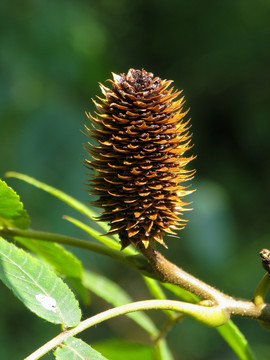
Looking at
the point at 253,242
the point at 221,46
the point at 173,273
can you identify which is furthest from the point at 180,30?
the point at 173,273

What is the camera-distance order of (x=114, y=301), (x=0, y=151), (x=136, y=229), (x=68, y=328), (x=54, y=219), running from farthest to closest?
(x=0, y=151) < (x=54, y=219) < (x=114, y=301) < (x=136, y=229) < (x=68, y=328)

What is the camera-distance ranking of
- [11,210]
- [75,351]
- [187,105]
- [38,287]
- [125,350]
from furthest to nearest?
[187,105]
[125,350]
[11,210]
[38,287]
[75,351]

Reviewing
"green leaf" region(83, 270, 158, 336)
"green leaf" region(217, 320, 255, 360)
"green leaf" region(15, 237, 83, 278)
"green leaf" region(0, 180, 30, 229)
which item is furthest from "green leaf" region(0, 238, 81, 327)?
"green leaf" region(83, 270, 158, 336)

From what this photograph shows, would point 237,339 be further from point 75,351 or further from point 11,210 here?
point 11,210

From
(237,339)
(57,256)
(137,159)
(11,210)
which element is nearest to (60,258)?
(57,256)

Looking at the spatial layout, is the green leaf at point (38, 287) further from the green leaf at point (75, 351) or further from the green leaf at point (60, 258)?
the green leaf at point (60, 258)

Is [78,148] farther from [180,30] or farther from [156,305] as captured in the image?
[180,30]

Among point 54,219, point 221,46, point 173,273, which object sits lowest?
point 173,273

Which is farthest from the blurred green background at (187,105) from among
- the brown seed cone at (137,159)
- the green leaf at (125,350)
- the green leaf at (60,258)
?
the brown seed cone at (137,159)
